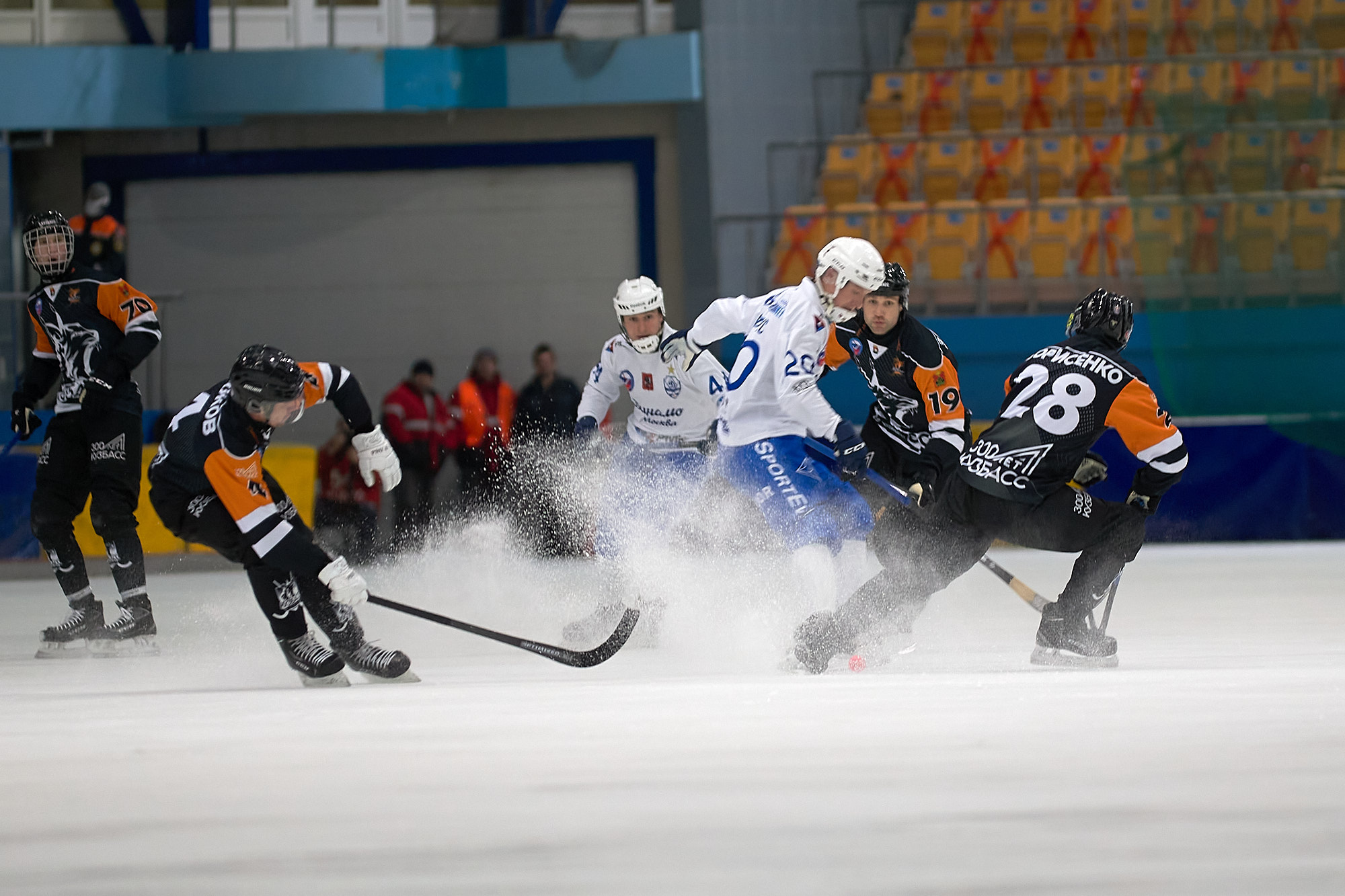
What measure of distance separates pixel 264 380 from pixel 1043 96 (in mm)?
12386

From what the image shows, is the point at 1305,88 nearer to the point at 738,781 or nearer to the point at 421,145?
the point at 421,145

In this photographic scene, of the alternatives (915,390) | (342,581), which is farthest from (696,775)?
(915,390)

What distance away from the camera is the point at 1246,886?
275 centimetres

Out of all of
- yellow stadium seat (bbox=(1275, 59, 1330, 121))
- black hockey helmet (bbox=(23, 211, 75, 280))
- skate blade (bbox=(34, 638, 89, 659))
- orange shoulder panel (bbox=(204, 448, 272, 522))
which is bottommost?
skate blade (bbox=(34, 638, 89, 659))

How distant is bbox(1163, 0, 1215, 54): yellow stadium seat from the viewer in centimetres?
1577

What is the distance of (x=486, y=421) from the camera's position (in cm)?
1243

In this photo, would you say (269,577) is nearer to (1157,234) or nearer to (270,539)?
(270,539)

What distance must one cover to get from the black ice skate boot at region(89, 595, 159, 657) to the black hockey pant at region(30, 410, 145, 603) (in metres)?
0.07

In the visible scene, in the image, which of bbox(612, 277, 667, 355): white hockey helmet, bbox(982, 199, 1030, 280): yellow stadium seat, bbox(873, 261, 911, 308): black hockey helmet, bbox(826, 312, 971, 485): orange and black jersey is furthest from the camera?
bbox(982, 199, 1030, 280): yellow stadium seat

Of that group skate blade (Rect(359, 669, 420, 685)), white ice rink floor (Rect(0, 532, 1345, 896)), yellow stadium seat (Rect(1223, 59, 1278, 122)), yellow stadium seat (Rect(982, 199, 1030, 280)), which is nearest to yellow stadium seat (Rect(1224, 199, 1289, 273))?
yellow stadium seat (Rect(982, 199, 1030, 280))

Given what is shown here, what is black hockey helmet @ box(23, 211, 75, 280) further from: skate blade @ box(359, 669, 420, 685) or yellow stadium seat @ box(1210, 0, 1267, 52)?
yellow stadium seat @ box(1210, 0, 1267, 52)

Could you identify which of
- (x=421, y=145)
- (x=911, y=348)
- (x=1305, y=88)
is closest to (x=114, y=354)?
(x=911, y=348)

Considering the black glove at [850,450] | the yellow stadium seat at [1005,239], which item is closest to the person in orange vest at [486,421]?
the yellow stadium seat at [1005,239]

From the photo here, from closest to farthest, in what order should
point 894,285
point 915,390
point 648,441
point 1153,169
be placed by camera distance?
1. point 894,285
2. point 915,390
3. point 648,441
4. point 1153,169
